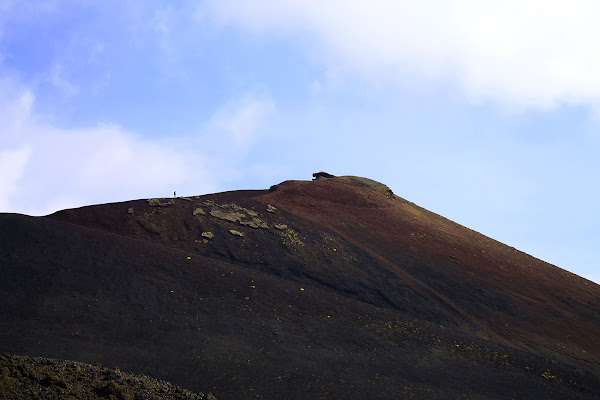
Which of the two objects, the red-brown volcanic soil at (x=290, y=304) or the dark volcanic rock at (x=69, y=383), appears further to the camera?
the red-brown volcanic soil at (x=290, y=304)

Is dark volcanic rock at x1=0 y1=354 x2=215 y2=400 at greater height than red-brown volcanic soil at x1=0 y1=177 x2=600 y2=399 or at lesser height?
lesser

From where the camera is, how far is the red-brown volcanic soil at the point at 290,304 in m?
16.0

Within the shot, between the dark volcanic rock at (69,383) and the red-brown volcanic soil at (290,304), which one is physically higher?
the red-brown volcanic soil at (290,304)

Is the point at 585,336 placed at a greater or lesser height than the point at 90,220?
lesser

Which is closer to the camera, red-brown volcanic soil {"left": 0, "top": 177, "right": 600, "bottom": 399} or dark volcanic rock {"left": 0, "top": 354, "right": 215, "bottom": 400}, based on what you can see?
dark volcanic rock {"left": 0, "top": 354, "right": 215, "bottom": 400}

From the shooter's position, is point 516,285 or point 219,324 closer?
point 219,324

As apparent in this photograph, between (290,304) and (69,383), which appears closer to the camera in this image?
(69,383)

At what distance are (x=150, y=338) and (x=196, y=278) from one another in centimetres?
513

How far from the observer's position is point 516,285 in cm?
2931

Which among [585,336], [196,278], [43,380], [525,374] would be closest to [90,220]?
[196,278]

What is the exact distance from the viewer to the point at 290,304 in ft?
70.7

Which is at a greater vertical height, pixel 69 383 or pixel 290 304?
pixel 290 304

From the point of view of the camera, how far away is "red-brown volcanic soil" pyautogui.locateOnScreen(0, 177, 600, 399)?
1603 cm

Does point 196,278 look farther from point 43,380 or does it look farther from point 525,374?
point 525,374
